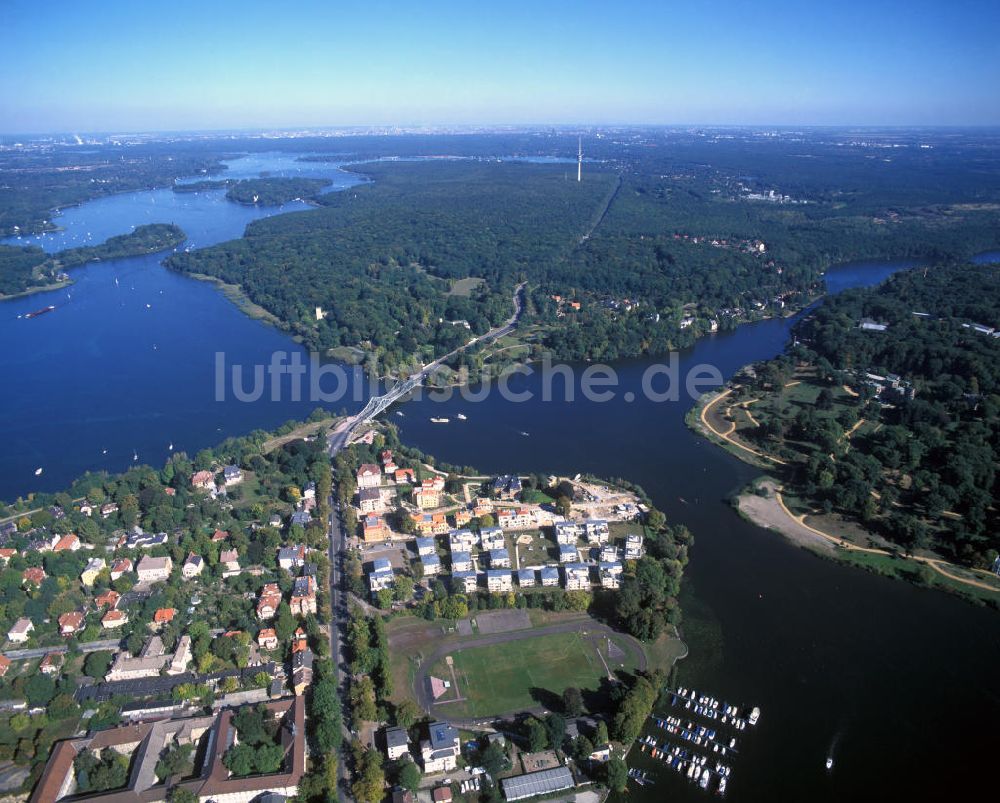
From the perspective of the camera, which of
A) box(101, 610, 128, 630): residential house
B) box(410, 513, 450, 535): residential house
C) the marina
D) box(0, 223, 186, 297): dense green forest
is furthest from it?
box(0, 223, 186, 297): dense green forest

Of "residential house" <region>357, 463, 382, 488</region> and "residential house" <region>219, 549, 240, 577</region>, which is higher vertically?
"residential house" <region>357, 463, 382, 488</region>

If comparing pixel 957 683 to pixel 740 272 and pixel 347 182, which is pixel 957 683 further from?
pixel 347 182

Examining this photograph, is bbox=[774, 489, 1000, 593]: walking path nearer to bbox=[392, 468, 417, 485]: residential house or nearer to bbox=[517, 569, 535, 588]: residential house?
bbox=[517, 569, 535, 588]: residential house

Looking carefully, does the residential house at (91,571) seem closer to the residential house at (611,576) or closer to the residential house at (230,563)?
the residential house at (230,563)

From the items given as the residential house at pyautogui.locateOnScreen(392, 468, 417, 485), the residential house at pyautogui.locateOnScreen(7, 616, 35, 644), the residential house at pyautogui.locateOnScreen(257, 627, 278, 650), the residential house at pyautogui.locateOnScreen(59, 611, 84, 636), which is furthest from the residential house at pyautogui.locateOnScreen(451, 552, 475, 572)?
the residential house at pyautogui.locateOnScreen(7, 616, 35, 644)

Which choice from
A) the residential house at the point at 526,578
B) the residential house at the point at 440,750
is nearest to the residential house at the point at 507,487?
the residential house at the point at 526,578

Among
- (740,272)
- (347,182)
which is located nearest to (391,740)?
(740,272)

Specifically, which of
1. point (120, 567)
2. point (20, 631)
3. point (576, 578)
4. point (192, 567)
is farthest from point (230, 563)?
point (576, 578)
